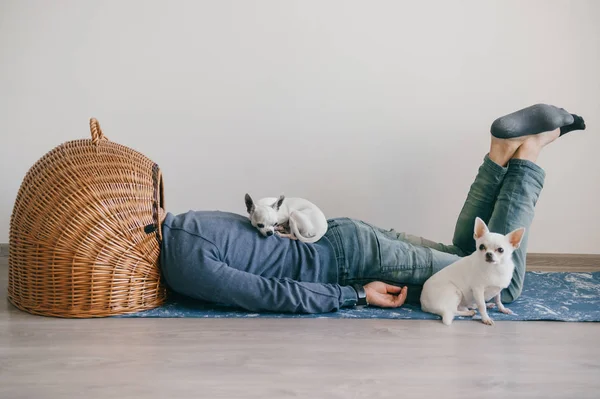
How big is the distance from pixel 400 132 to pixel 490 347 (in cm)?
142

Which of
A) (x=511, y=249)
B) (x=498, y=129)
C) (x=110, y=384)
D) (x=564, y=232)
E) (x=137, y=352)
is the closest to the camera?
(x=110, y=384)

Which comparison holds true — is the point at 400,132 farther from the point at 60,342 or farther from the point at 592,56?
the point at 60,342

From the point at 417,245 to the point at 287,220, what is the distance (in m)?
0.55

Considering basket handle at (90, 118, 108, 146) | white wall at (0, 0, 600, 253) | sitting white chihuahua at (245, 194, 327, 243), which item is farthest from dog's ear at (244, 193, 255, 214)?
white wall at (0, 0, 600, 253)

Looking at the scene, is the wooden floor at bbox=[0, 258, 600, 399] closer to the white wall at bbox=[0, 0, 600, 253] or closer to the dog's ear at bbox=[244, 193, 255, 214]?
the dog's ear at bbox=[244, 193, 255, 214]

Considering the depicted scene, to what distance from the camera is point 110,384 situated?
176 centimetres

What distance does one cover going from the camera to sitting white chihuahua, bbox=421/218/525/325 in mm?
2260

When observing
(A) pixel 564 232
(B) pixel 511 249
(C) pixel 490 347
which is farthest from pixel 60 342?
(A) pixel 564 232

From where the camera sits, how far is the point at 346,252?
2.52 meters

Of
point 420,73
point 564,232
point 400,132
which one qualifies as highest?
point 420,73

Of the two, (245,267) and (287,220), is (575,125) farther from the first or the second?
(245,267)

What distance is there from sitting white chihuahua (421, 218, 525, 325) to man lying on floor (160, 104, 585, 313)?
140 millimetres

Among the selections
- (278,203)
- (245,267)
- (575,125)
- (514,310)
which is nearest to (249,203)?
(278,203)

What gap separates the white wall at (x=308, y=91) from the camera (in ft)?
10.3
